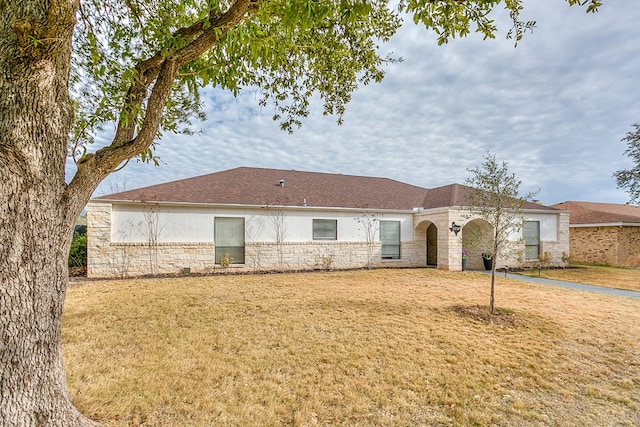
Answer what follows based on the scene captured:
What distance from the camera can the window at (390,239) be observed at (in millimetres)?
16625

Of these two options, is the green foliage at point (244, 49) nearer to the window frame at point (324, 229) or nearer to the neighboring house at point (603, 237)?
the window frame at point (324, 229)

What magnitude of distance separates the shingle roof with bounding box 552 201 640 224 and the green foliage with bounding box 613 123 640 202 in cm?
185

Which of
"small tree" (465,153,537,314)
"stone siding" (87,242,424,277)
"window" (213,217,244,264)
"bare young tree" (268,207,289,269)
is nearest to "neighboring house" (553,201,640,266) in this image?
"stone siding" (87,242,424,277)

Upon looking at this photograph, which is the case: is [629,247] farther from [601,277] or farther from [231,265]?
[231,265]

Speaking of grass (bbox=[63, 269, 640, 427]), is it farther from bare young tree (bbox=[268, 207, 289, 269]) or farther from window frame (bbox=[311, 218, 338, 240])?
window frame (bbox=[311, 218, 338, 240])

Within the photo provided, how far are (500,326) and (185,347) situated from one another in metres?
6.54

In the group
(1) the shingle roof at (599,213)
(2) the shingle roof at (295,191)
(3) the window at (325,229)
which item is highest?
(2) the shingle roof at (295,191)

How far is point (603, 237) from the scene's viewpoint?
1953 centimetres

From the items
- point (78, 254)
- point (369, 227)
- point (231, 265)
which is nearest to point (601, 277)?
point (369, 227)

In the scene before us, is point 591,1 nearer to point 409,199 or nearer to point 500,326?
point 500,326

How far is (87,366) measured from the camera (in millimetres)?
4309

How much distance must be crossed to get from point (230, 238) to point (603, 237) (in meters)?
24.3

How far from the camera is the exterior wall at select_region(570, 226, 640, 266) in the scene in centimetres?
1858

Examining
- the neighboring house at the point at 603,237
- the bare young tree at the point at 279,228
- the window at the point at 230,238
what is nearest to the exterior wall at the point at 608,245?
the neighboring house at the point at 603,237
